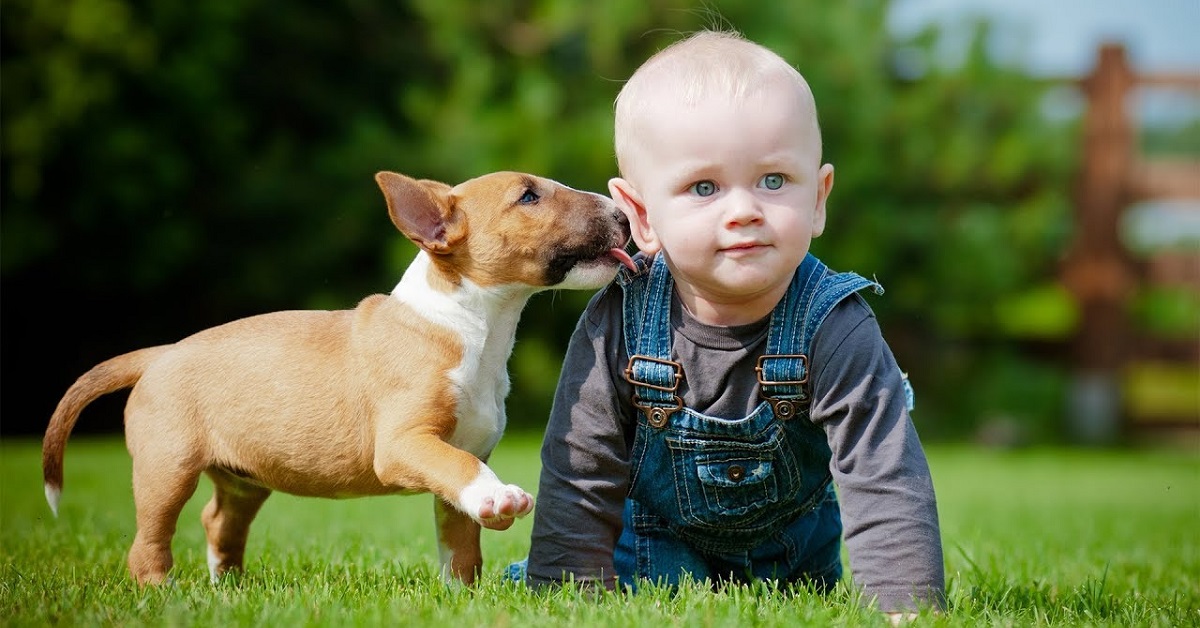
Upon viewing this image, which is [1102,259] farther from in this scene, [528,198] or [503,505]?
[503,505]

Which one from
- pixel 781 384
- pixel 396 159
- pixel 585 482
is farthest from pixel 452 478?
pixel 396 159

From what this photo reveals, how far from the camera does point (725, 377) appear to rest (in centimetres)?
293

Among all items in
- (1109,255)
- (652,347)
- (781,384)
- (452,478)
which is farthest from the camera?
(1109,255)

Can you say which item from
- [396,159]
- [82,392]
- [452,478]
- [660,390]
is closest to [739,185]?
[660,390]

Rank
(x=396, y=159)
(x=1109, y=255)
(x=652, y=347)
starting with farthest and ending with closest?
(x=1109, y=255)
(x=396, y=159)
(x=652, y=347)

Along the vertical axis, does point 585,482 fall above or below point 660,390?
below

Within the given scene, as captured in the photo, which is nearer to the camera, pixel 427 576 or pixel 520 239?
pixel 520 239

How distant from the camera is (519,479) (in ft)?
23.1

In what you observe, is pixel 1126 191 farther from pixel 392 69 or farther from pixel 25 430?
pixel 25 430

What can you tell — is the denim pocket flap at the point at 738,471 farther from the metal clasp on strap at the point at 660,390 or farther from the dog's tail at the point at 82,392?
the dog's tail at the point at 82,392

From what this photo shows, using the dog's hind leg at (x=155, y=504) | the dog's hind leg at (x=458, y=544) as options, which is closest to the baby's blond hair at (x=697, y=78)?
the dog's hind leg at (x=458, y=544)

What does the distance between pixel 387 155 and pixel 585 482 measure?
885 cm

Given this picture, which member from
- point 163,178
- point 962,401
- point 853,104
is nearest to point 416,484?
point 163,178

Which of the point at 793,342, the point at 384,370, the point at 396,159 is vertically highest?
the point at 396,159
